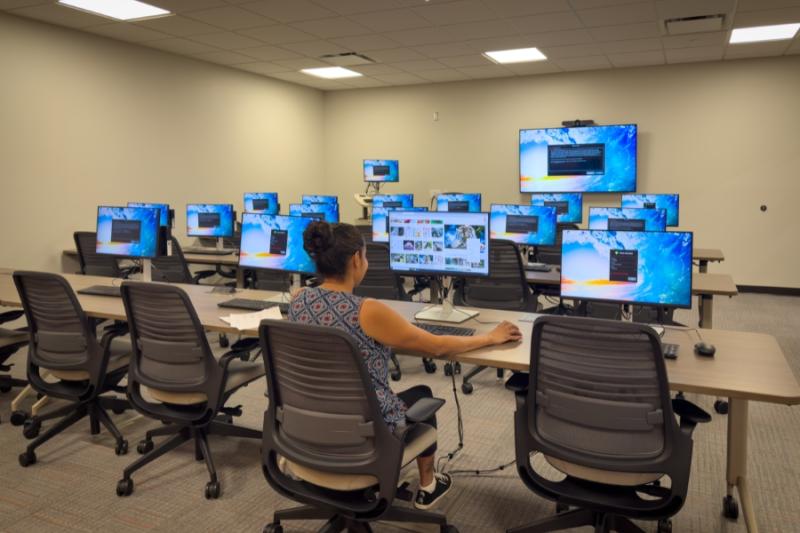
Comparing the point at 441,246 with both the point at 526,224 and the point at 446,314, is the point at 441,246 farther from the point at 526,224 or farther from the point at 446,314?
the point at 526,224

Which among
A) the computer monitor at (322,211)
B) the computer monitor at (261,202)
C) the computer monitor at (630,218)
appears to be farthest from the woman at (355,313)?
the computer monitor at (261,202)

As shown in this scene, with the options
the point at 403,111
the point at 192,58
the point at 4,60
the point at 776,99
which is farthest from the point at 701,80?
the point at 4,60

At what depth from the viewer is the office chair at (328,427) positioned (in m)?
1.88

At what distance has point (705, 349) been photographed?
2.33 meters

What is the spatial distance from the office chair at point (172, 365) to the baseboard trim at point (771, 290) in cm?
750

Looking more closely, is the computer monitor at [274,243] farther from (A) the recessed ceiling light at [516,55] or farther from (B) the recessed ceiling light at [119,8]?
(A) the recessed ceiling light at [516,55]

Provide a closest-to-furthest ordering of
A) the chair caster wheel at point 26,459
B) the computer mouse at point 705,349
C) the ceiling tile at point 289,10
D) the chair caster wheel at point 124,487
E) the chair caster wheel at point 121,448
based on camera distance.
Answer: the computer mouse at point 705,349 < the chair caster wheel at point 124,487 < the chair caster wheel at point 26,459 < the chair caster wheel at point 121,448 < the ceiling tile at point 289,10

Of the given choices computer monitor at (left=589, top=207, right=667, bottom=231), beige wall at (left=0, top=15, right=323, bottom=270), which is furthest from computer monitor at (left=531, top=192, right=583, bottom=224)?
beige wall at (left=0, top=15, right=323, bottom=270)

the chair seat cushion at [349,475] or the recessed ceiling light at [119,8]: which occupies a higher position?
the recessed ceiling light at [119,8]

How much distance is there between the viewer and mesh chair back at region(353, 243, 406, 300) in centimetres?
450

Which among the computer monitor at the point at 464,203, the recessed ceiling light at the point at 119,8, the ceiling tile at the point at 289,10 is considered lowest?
the computer monitor at the point at 464,203

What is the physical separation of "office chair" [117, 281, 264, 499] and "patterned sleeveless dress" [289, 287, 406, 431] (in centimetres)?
72

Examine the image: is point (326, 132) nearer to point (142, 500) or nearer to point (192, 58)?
point (192, 58)

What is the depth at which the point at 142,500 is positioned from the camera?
106 inches
